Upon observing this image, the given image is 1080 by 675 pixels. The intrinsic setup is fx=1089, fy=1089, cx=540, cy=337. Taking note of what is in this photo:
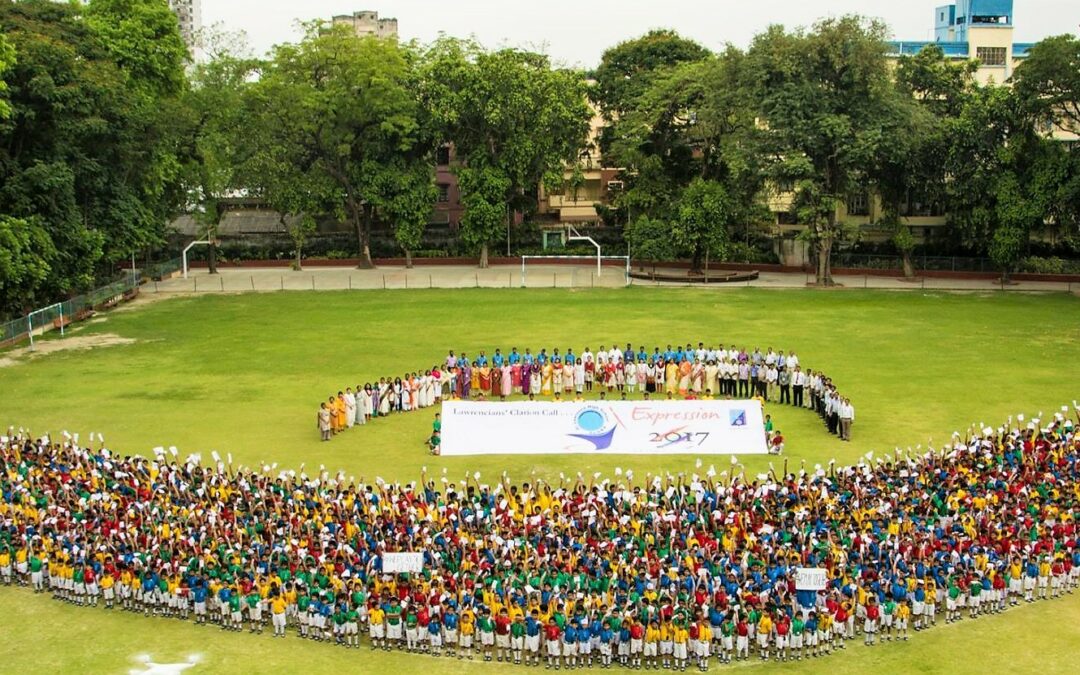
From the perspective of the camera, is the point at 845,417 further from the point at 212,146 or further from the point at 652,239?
the point at 212,146

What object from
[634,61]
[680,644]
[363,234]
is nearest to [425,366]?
[680,644]

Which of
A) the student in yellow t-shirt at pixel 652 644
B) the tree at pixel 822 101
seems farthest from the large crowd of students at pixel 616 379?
the tree at pixel 822 101

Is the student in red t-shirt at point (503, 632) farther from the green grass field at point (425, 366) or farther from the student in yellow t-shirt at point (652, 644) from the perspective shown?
the student in yellow t-shirt at point (652, 644)

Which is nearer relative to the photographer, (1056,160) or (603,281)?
(1056,160)

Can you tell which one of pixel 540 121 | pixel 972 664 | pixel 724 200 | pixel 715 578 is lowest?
pixel 972 664

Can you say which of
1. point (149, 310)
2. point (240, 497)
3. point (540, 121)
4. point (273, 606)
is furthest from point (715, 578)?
point (540, 121)

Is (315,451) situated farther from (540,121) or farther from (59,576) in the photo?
(540,121)

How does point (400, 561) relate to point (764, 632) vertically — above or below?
above
